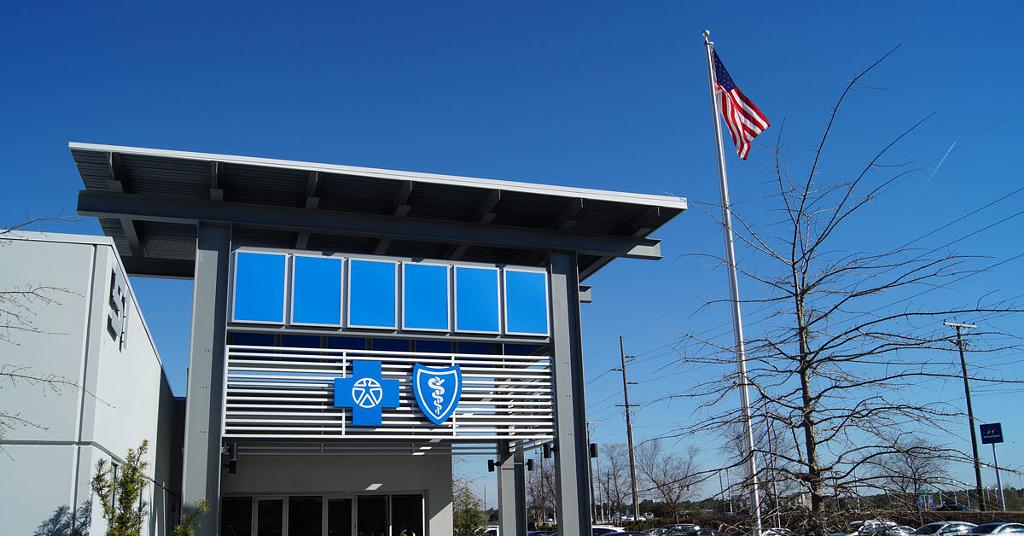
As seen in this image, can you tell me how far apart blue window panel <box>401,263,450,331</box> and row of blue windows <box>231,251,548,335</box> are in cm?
2

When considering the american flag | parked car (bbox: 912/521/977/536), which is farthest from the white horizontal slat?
parked car (bbox: 912/521/977/536)

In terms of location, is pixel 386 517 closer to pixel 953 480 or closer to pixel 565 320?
pixel 565 320

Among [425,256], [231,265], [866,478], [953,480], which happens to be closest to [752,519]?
[866,478]

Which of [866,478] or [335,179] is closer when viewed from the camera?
[866,478]

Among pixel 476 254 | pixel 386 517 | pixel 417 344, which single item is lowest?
pixel 386 517

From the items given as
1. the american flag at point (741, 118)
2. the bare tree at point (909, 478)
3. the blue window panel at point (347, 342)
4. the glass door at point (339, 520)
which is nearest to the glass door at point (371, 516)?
the glass door at point (339, 520)

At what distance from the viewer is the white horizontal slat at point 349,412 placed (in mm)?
16547

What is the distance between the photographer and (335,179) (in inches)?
682

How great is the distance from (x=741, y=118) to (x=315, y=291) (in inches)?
363

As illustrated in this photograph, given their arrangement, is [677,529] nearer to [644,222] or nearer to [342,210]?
[644,222]

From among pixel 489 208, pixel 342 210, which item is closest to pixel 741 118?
pixel 489 208

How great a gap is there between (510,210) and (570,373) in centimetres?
384

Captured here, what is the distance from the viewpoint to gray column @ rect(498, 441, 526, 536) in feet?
73.5

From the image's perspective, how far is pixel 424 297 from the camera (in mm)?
18406
